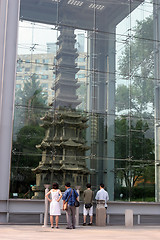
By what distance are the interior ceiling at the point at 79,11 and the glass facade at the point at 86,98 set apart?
42 millimetres

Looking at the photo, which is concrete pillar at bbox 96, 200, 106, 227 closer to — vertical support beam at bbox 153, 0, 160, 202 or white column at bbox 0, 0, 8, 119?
vertical support beam at bbox 153, 0, 160, 202

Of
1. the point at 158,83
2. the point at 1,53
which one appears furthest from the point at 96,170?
the point at 1,53

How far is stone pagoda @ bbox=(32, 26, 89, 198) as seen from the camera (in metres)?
15.4

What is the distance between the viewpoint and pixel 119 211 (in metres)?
15.7

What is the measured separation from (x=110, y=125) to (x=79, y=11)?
5076 mm

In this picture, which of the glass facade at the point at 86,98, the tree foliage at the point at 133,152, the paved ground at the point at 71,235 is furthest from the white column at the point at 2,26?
the paved ground at the point at 71,235

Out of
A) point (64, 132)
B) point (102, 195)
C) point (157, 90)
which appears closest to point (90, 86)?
point (64, 132)

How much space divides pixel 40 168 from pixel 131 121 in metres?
4.54

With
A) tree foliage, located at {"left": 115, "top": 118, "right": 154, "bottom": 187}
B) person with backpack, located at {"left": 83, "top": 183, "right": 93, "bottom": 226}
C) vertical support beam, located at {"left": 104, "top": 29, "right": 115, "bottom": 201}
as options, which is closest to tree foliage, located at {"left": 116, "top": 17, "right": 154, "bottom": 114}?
vertical support beam, located at {"left": 104, "top": 29, "right": 115, "bottom": 201}

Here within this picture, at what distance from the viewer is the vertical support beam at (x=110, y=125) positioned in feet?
53.2

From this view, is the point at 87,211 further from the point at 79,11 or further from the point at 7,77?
the point at 79,11

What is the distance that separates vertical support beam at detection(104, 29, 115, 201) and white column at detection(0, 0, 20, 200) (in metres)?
4.11

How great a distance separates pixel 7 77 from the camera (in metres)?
15.3

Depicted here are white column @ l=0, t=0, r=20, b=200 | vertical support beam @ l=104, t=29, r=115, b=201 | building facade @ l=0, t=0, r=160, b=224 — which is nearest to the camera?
white column @ l=0, t=0, r=20, b=200
